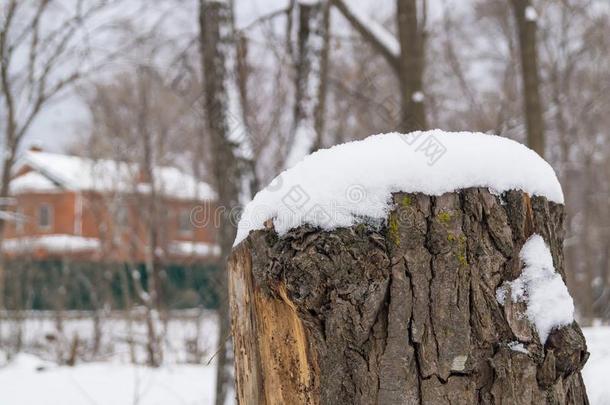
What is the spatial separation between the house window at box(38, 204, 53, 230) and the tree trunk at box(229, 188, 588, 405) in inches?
1199

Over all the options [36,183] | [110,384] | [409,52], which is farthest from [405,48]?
[36,183]

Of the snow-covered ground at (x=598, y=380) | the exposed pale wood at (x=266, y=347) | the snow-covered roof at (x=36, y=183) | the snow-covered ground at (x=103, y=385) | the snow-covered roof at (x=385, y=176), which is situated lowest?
the snow-covered ground at (x=103, y=385)

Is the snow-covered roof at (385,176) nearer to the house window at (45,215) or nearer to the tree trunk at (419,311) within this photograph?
the tree trunk at (419,311)

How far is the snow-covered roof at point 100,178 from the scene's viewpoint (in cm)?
1742

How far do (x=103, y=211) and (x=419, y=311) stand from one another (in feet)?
56.9

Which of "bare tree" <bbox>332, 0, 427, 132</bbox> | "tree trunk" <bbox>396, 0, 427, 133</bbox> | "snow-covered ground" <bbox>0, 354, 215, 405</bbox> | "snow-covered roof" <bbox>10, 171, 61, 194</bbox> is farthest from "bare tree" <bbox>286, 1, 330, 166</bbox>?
"snow-covered roof" <bbox>10, 171, 61, 194</bbox>

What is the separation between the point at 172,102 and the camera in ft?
63.5

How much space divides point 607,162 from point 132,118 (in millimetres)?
20187

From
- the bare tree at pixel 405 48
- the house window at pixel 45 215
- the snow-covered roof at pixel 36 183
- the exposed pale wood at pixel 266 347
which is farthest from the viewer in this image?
the house window at pixel 45 215

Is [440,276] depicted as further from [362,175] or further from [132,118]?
[132,118]

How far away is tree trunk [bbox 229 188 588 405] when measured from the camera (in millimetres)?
1652

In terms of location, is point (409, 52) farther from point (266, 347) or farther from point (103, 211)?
point (103, 211)

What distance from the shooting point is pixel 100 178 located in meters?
18.1

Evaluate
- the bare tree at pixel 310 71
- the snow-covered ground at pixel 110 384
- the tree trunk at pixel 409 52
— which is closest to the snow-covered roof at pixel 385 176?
the snow-covered ground at pixel 110 384
